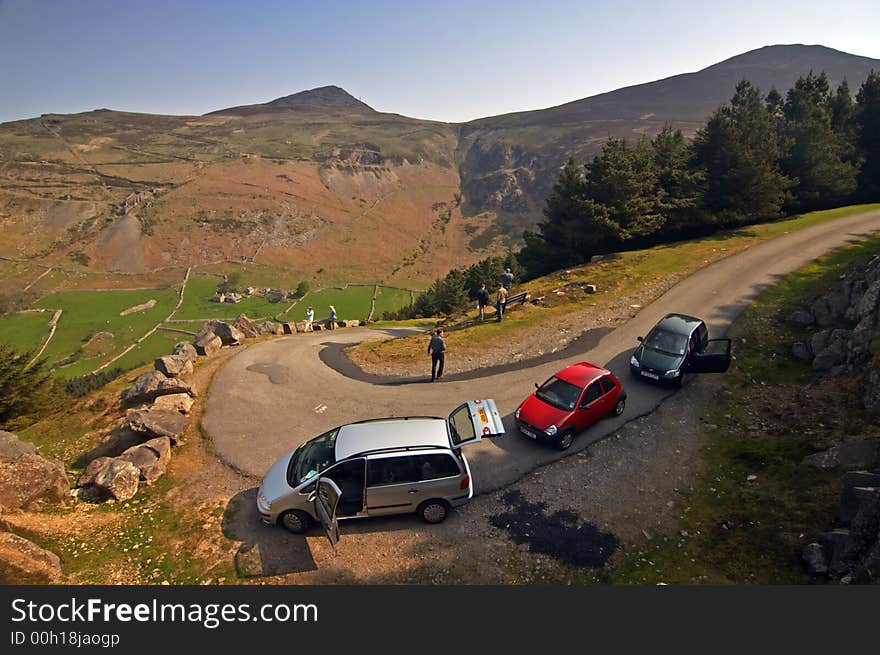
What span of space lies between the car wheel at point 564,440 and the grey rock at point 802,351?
10.9 m

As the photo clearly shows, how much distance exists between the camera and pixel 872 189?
41500 millimetres

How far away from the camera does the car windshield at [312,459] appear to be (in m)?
10.4

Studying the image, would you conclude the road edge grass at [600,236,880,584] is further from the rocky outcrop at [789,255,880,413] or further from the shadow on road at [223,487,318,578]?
the shadow on road at [223,487,318,578]

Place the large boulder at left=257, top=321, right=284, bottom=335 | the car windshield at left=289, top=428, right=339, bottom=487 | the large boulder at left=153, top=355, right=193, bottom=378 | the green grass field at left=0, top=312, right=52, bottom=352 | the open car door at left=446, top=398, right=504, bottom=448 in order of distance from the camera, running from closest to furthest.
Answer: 1. the car windshield at left=289, top=428, right=339, bottom=487
2. the open car door at left=446, top=398, right=504, bottom=448
3. the large boulder at left=153, top=355, right=193, bottom=378
4. the large boulder at left=257, top=321, right=284, bottom=335
5. the green grass field at left=0, top=312, right=52, bottom=352

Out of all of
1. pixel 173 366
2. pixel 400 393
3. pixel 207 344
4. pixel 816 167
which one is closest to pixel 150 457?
pixel 173 366

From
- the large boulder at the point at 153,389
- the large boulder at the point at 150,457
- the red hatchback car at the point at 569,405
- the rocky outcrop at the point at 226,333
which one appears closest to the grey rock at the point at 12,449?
the large boulder at the point at 150,457

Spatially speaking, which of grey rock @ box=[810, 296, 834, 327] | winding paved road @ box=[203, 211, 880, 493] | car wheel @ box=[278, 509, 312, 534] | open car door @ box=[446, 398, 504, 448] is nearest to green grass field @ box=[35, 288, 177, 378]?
winding paved road @ box=[203, 211, 880, 493]

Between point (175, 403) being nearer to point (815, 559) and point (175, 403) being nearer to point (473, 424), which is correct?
point (473, 424)

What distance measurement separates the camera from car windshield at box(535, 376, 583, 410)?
1371 centimetres

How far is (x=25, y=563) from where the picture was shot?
28.6ft

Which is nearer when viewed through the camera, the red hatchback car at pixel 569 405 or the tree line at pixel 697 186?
the red hatchback car at pixel 569 405

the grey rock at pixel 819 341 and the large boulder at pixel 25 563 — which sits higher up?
the grey rock at pixel 819 341

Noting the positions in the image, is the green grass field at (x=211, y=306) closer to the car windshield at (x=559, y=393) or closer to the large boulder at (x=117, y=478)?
the large boulder at (x=117, y=478)

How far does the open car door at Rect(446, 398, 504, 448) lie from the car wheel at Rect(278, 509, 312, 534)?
12.3ft
